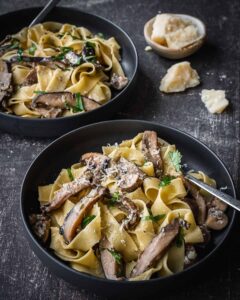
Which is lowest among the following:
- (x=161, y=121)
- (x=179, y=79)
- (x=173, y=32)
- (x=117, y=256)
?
(x=161, y=121)

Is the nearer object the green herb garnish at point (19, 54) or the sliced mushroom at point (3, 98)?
the sliced mushroom at point (3, 98)

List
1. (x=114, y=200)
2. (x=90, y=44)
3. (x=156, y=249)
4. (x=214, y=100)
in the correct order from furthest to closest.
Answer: (x=90, y=44) < (x=214, y=100) < (x=114, y=200) < (x=156, y=249)

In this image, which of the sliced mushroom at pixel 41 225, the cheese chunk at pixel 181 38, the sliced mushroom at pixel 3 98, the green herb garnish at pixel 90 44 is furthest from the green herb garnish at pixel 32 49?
the sliced mushroom at pixel 41 225

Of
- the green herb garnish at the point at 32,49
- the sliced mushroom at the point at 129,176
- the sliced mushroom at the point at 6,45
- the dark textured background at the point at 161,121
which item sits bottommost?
the dark textured background at the point at 161,121

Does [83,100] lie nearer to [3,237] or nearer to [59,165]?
[59,165]

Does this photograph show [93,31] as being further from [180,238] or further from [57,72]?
[180,238]

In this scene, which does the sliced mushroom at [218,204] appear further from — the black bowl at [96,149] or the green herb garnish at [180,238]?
the green herb garnish at [180,238]

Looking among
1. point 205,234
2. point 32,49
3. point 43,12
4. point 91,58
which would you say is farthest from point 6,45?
point 205,234

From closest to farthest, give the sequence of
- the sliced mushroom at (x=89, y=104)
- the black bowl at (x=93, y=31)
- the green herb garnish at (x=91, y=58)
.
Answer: the black bowl at (x=93, y=31) < the sliced mushroom at (x=89, y=104) < the green herb garnish at (x=91, y=58)
